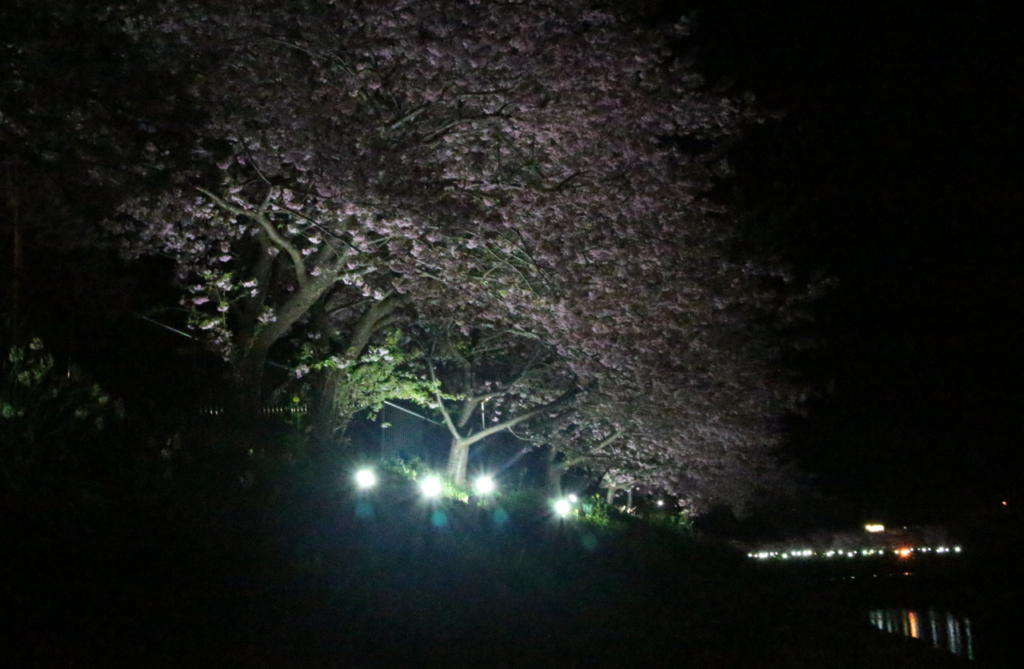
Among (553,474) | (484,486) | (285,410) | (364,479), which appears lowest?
(364,479)

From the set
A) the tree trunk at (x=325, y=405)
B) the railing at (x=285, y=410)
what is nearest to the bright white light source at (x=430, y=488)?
the tree trunk at (x=325, y=405)

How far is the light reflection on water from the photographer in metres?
19.4

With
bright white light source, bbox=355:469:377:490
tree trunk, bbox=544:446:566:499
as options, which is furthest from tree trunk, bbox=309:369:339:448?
tree trunk, bbox=544:446:566:499

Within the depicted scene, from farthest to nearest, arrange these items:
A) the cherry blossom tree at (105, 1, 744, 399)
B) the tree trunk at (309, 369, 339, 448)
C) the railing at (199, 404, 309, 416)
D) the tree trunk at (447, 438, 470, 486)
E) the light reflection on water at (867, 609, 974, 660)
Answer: the tree trunk at (447, 438, 470, 486)
the light reflection on water at (867, 609, 974, 660)
the tree trunk at (309, 369, 339, 448)
the railing at (199, 404, 309, 416)
the cherry blossom tree at (105, 1, 744, 399)

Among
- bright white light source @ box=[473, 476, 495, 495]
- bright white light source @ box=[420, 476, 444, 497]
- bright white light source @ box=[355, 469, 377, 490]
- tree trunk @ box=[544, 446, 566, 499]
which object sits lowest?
bright white light source @ box=[355, 469, 377, 490]

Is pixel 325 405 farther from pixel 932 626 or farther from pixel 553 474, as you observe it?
pixel 932 626

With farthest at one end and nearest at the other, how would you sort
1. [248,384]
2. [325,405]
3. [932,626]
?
[932,626] → [325,405] → [248,384]

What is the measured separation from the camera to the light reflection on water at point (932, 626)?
19.4 m

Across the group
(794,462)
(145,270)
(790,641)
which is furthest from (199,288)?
(794,462)

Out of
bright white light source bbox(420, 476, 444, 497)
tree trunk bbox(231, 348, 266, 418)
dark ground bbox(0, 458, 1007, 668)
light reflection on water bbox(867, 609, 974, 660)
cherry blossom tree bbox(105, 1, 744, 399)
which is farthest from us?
light reflection on water bbox(867, 609, 974, 660)

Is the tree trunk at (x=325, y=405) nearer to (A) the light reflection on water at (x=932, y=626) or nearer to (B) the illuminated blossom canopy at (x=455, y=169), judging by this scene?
(B) the illuminated blossom canopy at (x=455, y=169)

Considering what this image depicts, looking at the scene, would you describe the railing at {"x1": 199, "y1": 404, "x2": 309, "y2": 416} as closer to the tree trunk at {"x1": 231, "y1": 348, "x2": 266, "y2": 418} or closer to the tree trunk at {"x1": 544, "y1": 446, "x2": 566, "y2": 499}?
the tree trunk at {"x1": 231, "y1": 348, "x2": 266, "y2": 418}

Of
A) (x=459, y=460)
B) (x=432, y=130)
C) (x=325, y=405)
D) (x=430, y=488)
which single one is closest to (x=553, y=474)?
(x=459, y=460)

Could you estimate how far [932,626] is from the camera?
922 inches
